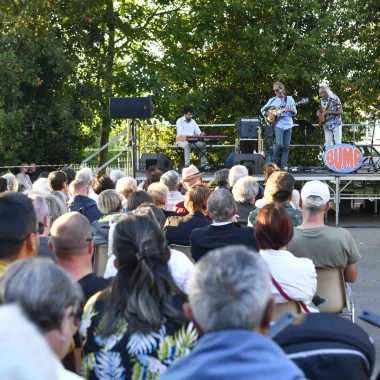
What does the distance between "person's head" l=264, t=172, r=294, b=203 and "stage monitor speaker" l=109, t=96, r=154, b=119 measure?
28.2 feet

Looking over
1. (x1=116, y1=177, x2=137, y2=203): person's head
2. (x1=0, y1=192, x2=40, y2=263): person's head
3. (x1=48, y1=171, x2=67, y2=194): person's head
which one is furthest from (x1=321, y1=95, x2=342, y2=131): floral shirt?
(x1=0, y1=192, x2=40, y2=263): person's head

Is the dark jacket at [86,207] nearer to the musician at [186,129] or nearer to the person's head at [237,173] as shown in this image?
the person's head at [237,173]

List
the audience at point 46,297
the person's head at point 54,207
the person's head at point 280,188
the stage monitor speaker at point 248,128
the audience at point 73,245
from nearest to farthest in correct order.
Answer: the audience at point 46,297, the audience at point 73,245, the person's head at point 54,207, the person's head at point 280,188, the stage monitor speaker at point 248,128

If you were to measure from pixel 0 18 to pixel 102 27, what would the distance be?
3285 mm

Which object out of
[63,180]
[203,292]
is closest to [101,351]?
[203,292]

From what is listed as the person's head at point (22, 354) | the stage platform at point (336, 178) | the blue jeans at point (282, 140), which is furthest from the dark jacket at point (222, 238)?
the blue jeans at point (282, 140)

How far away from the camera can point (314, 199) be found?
17.5 feet

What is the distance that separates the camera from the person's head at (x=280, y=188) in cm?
646

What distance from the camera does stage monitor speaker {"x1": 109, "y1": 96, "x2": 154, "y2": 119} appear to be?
14961mm

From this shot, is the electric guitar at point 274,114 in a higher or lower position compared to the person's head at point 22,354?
higher

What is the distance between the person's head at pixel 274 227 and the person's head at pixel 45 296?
2.16 metres

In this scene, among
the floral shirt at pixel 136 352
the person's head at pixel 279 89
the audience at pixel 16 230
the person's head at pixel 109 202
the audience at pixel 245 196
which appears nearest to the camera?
the floral shirt at pixel 136 352

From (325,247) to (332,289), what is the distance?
10.9 inches

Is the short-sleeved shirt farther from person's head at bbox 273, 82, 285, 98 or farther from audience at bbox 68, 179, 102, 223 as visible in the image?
person's head at bbox 273, 82, 285, 98
